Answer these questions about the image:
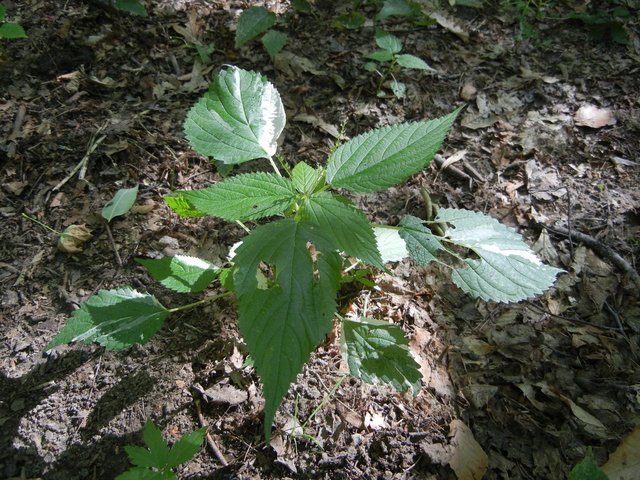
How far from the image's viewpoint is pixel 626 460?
1681 mm

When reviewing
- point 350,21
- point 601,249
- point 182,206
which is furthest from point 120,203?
point 601,249

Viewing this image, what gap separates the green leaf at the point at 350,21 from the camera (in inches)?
133

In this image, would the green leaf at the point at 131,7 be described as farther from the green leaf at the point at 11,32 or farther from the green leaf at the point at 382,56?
the green leaf at the point at 382,56

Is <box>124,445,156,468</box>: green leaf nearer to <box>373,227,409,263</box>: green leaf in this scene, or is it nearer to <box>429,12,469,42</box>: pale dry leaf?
<box>373,227,409,263</box>: green leaf

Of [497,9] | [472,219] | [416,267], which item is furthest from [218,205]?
[497,9]

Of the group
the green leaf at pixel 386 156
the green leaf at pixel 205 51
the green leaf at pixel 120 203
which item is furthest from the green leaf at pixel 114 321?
the green leaf at pixel 205 51

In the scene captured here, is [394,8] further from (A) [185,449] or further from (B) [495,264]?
(A) [185,449]

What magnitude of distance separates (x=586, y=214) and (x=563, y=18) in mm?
2061

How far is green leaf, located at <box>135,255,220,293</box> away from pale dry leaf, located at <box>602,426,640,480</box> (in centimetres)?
178

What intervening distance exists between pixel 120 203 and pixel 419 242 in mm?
1596

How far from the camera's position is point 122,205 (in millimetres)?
2268

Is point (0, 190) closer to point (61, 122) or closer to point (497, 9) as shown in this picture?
point (61, 122)

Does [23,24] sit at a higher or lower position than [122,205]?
higher

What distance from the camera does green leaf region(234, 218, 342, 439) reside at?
1.18 m
